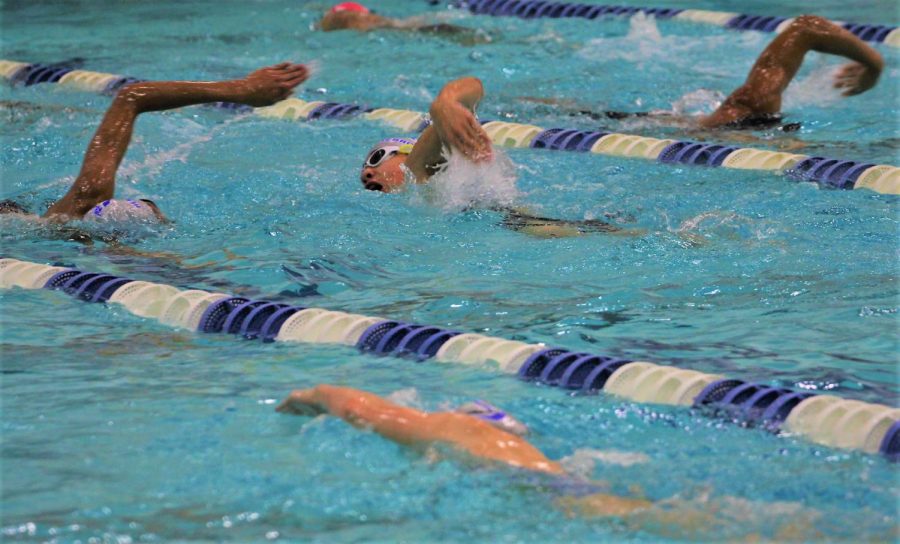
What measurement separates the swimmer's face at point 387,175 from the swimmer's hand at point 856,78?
224cm

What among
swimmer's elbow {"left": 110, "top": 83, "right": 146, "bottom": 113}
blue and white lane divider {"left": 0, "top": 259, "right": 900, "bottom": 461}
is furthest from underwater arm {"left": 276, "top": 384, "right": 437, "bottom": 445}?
swimmer's elbow {"left": 110, "top": 83, "right": 146, "bottom": 113}

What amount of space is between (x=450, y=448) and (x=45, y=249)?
2.61 m

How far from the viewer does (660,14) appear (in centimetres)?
957

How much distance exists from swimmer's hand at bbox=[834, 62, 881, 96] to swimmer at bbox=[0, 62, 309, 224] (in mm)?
2687

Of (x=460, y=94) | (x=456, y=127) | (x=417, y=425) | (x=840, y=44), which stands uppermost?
(x=840, y=44)

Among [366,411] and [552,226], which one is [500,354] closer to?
[366,411]

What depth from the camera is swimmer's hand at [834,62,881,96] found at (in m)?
6.09

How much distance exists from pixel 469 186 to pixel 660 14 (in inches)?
191

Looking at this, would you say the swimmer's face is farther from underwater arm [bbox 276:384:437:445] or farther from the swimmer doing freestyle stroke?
underwater arm [bbox 276:384:437:445]

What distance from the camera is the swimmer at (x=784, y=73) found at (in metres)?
6.07

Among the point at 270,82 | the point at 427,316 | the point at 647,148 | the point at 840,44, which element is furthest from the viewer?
the point at 647,148

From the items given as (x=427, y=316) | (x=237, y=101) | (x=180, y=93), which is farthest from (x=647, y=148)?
(x=427, y=316)

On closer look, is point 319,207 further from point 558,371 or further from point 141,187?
point 558,371

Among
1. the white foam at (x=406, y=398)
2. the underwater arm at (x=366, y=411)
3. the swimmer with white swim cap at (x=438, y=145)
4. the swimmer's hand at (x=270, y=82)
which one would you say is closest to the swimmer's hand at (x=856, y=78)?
the swimmer with white swim cap at (x=438, y=145)
